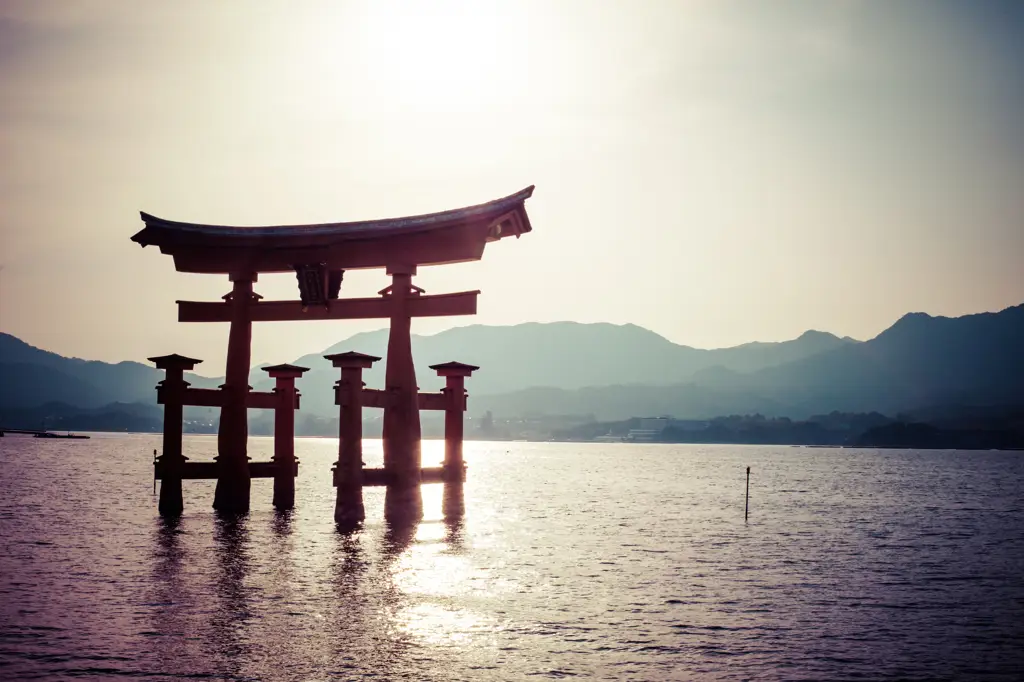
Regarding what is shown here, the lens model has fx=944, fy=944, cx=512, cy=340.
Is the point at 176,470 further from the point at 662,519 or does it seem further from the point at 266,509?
the point at 662,519

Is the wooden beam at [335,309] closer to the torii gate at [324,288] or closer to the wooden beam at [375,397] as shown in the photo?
the torii gate at [324,288]

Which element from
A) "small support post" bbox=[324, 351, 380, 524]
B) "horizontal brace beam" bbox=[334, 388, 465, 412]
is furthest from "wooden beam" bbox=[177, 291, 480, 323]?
"horizontal brace beam" bbox=[334, 388, 465, 412]

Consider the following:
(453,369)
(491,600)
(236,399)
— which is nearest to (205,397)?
(236,399)

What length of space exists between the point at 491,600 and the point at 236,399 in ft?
44.9

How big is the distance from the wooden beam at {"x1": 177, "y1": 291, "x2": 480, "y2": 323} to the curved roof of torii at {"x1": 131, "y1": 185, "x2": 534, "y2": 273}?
3.85 ft

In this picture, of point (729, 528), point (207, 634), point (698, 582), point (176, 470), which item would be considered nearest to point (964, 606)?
point (698, 582)

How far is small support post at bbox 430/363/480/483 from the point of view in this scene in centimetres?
3316

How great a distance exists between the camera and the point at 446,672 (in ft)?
46.8

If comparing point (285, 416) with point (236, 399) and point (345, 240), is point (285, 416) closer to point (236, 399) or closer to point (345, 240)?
point (236, 399)

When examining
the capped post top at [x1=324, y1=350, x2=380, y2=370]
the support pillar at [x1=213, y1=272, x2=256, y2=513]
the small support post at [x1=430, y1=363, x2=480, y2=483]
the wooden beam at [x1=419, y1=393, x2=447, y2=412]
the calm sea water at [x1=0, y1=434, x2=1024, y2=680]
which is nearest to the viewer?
the calm sea water at [x1=0, y1=434, x2=1024, y2=680]

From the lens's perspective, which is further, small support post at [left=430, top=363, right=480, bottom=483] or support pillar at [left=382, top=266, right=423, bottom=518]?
small support post at [left=430, top=363, right=480, bottom=483]

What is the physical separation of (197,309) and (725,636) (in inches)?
851

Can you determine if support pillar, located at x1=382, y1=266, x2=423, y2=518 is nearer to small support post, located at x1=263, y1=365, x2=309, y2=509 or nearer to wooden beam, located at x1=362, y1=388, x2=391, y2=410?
wooden beam, located at x1=362, y1=388, x2=391, y2=410

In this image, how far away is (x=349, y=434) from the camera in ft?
91.5
